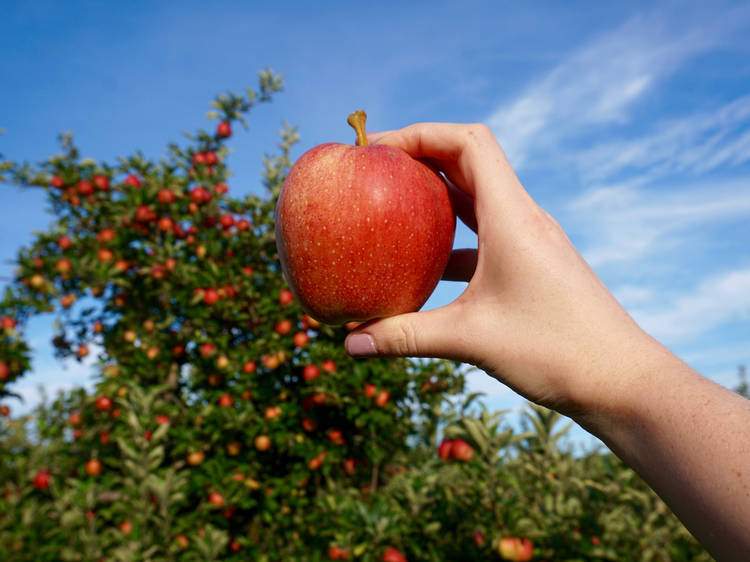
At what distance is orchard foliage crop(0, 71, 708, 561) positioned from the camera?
3002 millimetres

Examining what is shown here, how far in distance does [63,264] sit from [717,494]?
5166mm

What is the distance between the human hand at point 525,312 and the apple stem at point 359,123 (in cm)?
43

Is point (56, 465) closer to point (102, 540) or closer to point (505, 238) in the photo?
point (102, 540)

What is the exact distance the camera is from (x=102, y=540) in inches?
139

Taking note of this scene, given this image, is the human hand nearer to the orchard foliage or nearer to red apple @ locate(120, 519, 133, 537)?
the orchard foliage

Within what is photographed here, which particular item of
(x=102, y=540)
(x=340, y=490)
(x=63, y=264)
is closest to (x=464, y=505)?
(x=340, y=490)

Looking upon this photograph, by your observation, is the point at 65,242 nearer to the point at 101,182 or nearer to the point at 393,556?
the point at 101,182

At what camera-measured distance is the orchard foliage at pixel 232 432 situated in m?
3.00

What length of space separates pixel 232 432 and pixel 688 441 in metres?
3.56

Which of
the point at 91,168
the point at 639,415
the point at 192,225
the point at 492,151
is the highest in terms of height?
the point at 91,168

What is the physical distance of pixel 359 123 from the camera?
196 centimetres

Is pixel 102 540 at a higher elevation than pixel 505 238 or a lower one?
lower

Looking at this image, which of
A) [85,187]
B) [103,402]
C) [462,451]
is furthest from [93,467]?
[462,451]

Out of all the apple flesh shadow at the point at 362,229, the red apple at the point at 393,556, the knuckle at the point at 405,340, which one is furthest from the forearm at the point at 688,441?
the red apple at the point at 393,556
